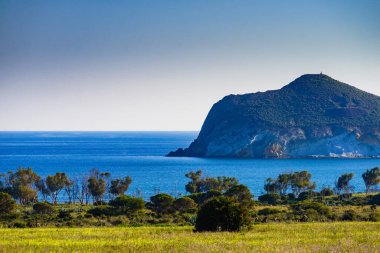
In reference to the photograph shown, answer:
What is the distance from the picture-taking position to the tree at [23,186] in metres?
86.4

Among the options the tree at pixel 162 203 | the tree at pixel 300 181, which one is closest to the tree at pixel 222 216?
the tree at pixel 162 203

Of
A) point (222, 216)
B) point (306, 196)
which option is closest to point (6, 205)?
point (222, 216)

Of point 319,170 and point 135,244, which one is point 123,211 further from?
point 319,170

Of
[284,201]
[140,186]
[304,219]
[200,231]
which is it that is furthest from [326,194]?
[200,231]

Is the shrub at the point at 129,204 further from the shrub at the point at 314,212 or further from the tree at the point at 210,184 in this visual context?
the tree at the point at 210,184

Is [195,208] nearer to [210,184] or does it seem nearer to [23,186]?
[23,186]

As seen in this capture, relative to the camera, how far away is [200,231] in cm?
2683

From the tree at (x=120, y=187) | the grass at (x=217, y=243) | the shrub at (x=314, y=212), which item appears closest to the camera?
the grass at (x=217, y=243)

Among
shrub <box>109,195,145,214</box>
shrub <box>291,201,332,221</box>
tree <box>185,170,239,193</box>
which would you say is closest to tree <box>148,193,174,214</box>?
shrub <box>109,195,145,214</box>

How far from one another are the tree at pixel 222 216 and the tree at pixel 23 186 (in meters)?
64.7

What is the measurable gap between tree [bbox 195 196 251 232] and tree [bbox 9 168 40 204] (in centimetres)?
6473

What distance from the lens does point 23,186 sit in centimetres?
8806

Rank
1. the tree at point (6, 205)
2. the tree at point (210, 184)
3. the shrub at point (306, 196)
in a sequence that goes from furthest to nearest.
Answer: the tree at point (210, 184) < the shrub at point (306, 196) < the tree at point (6, 205)

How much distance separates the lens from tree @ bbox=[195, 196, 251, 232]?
26609 mm
